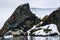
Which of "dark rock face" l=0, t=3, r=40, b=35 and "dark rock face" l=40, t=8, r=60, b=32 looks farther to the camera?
"dark rock face" l=0, t=3, r=40, b=35

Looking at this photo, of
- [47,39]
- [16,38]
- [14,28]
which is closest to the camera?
[47,39]

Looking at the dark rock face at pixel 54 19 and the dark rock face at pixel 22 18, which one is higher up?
the dark rock face at pixel 22 18

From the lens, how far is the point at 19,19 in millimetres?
23703

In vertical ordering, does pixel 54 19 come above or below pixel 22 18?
below

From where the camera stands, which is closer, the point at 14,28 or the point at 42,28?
the point at 42,28

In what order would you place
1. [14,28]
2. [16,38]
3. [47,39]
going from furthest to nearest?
[14,28] < [16,38] < [47,39]

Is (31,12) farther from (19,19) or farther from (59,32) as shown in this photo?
(59,32)

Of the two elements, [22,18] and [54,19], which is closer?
[54,19]

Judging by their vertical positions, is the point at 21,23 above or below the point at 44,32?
above

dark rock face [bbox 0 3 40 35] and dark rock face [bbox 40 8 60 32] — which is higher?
dark rock face [bbox 0 3 40 35]

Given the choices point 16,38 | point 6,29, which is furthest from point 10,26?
point 16,38

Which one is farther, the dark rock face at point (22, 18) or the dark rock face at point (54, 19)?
the dark rock face at point (22, 18)

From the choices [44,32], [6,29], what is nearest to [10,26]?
[6,29]

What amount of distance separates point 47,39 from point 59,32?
1059mm
